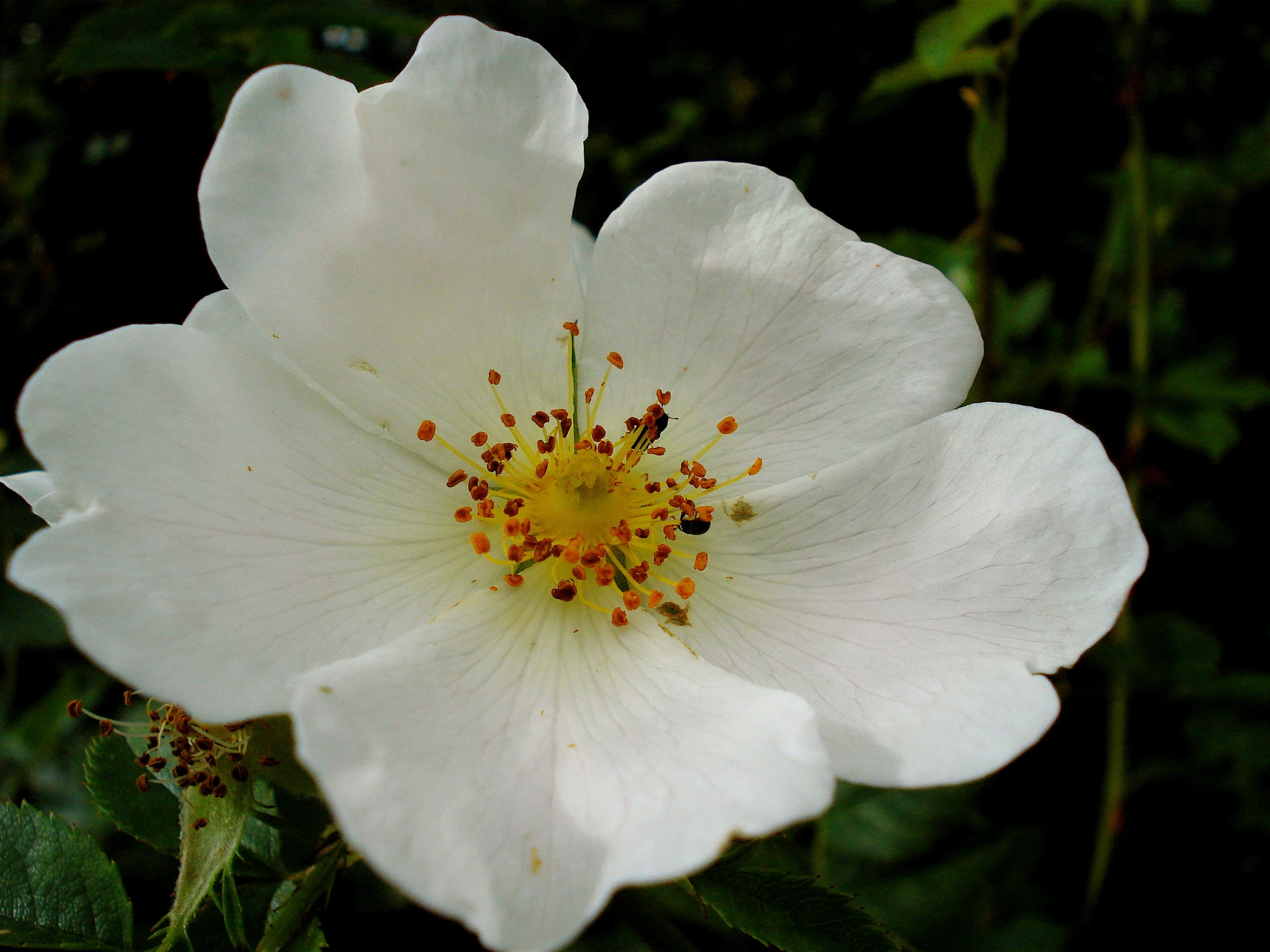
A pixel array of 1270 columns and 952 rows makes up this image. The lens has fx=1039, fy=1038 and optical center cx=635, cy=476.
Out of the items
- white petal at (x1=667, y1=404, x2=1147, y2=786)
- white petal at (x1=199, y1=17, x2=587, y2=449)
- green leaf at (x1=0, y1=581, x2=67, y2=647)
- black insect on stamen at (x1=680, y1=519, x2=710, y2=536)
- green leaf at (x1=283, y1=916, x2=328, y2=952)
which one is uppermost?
white petal at (x1=199, y1=17, x2=587, y2=449)

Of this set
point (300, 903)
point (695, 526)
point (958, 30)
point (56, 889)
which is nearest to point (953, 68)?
point (958, 30)

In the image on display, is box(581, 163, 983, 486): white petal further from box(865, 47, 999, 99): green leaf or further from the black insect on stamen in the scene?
box(865, 47, 999, 99): green leaf

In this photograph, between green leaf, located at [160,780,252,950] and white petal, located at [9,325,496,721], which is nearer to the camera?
white petal, located at [9,325,496,721]

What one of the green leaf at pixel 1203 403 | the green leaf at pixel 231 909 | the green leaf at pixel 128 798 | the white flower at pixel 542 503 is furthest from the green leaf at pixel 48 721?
the green leaf at pixel 1203 403

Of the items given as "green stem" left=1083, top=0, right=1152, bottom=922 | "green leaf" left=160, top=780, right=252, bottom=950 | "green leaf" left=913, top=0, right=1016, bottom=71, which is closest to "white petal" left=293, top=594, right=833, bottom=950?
A: "green leaf" left=160, top=780, right=252, bottom=950

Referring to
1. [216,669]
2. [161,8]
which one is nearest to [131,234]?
[161,8]

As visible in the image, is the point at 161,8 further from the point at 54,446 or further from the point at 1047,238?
the point at 1047,238

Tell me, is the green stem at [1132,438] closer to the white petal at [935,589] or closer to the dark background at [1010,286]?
the dark background at [1010,286]
